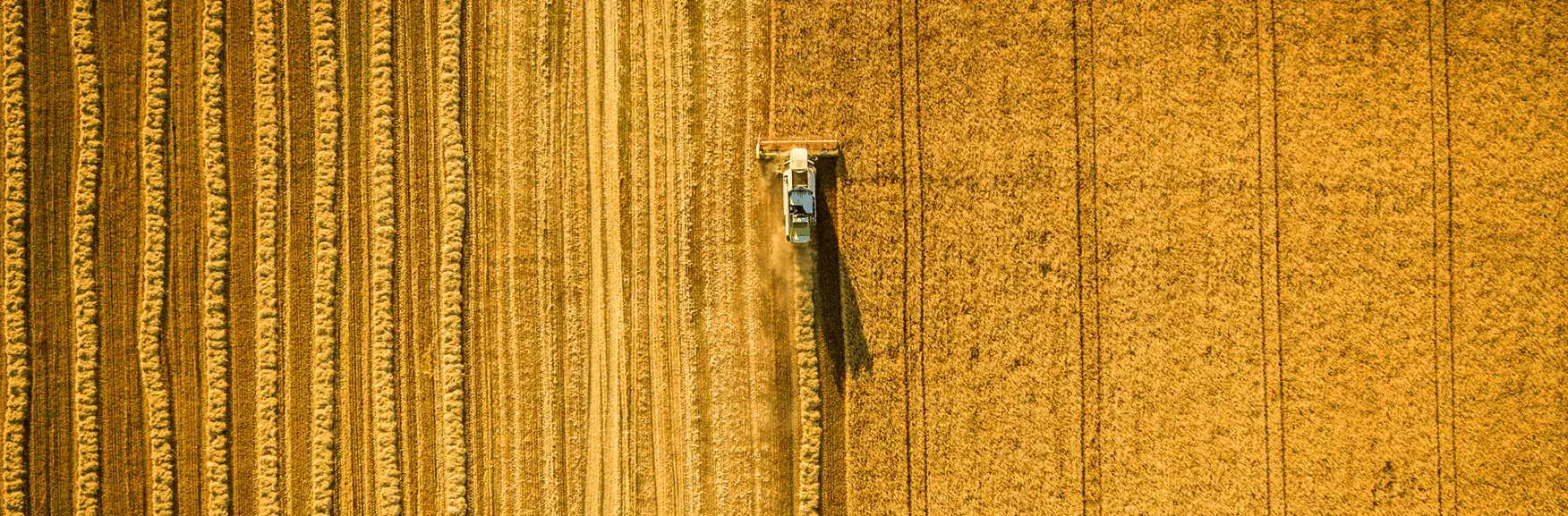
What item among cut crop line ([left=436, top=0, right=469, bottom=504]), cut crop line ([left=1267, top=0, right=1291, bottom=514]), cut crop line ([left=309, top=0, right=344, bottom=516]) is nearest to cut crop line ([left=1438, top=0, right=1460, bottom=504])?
cut crop line ([left=1267, top=0, right=1291, bottom=514])

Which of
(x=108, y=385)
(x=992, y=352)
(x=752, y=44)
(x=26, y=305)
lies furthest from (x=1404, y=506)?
(x=26, y=305)

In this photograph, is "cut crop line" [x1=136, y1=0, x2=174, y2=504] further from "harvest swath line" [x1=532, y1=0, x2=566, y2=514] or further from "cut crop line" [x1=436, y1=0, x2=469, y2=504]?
"harvest swath line" [x1=532, y1=0, x2=566, y2=514]

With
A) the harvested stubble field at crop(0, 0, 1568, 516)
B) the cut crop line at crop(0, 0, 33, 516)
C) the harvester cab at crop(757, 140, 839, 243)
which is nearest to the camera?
the harvester cab at crop(757, 140, 839, 243)

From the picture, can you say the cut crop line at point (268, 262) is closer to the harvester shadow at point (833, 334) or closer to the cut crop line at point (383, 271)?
the cut crop line at point (383, 271)

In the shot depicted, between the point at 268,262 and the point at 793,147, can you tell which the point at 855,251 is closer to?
the point at 793,147

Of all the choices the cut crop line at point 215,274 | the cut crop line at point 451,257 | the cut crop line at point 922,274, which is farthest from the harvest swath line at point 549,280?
the cut crop line at point 922,274
